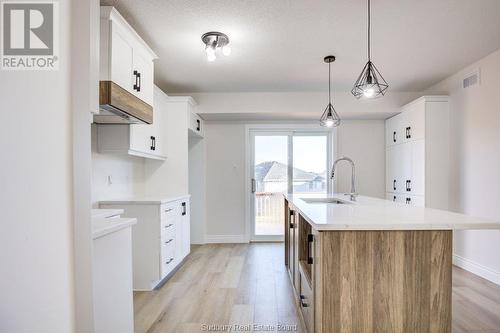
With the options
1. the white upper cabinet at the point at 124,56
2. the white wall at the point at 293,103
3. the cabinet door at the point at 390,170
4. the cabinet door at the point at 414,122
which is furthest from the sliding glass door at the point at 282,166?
the white upper cabinet at the point at 124,56

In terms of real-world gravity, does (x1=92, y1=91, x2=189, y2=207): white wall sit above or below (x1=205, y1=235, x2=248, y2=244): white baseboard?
above

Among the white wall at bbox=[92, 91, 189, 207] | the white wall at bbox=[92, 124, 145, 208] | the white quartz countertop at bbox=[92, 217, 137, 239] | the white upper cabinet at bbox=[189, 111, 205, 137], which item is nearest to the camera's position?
the white quartz countertop at bbox=[92, 217, 137, 239]

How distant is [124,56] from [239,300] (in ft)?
7.66

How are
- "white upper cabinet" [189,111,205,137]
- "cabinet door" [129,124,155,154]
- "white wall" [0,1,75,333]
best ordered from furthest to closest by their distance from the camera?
1. "white upper cabinet" [189,111,205,137]
2. "cabinet door" [129,124,155,154]
3. "white wall" [0,1,75,333]

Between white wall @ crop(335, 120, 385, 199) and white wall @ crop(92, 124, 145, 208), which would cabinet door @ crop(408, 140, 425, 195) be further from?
white wall @ crop(92, 124, 145, 208)

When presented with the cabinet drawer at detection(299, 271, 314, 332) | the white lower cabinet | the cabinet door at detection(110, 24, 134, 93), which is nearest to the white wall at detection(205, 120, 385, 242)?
the white lower cabinet

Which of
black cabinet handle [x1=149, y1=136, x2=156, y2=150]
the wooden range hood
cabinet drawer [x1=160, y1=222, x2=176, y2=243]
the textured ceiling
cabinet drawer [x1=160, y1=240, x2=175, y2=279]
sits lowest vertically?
cabinet drawer [x1=160, y1=240, x2=175, y2=279]

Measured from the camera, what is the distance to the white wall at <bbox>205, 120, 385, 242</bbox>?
4.73 m

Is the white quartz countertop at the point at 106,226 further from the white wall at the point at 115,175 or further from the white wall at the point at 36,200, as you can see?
the white wall at the point at 115,175

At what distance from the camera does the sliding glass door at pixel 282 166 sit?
189 inches

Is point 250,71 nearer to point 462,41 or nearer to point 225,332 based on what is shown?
point 462,41

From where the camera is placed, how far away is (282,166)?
4820mm

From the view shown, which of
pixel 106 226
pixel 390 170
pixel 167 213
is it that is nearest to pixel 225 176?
pixel 167 213

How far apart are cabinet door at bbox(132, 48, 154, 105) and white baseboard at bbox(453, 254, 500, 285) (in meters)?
4.00
